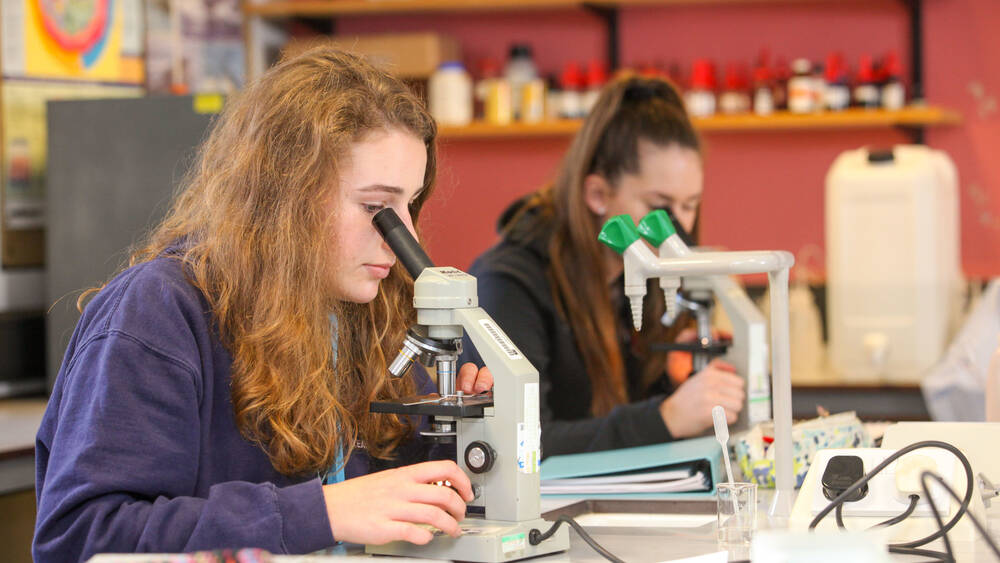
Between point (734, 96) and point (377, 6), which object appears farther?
point (377, 6)

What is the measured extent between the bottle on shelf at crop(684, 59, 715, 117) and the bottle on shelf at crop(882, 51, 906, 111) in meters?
0.54

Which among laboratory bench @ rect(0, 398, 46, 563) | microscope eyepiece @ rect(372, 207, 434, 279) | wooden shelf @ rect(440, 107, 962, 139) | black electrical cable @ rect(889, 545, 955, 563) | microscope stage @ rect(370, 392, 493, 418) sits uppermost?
wooden shelf @ rect(440, 107, 962, 139)

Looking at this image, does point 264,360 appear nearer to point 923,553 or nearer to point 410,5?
point 923,553

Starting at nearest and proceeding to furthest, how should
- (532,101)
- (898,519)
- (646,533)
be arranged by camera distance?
(898,519) < (646,533) < (532,101)

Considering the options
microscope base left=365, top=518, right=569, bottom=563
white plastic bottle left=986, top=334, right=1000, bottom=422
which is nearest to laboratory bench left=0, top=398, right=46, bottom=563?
microscope base left=365, top=518, right=569, bottom=563

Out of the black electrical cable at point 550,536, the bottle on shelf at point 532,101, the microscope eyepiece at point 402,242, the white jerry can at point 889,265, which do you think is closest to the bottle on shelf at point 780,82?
the white jerry can at point 889,265

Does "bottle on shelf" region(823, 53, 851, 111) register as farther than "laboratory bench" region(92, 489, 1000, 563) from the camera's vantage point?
Yes

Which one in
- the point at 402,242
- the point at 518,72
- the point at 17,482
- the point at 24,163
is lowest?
the point at 17,482

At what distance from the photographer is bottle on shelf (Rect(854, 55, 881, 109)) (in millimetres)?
3633

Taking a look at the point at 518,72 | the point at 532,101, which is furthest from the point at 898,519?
the point at 518,72

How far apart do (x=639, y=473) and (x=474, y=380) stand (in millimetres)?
359

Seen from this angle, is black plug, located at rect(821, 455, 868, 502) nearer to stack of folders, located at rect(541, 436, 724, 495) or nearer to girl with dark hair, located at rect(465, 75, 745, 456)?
stack of folders, located at rect(541, 436, 724, 495)

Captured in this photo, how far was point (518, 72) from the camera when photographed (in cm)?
394

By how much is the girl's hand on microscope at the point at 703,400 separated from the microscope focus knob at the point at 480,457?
0.66 metres
